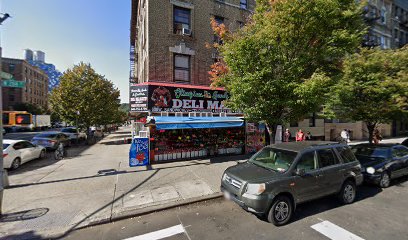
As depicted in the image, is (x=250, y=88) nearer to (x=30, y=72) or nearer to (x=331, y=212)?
(x=331, y=212)

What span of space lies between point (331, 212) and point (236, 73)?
552 cm

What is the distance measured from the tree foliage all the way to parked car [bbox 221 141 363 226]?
16.9 metres

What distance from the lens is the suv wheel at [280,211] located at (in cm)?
454

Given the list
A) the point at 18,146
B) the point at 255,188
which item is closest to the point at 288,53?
the point at 255,188

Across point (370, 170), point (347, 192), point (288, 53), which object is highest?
point (288, 53)

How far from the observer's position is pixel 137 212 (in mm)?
5219

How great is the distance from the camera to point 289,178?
4.74m

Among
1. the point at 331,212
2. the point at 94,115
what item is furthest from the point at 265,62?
the point at 94,115

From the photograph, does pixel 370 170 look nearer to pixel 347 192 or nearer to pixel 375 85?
pixel 347 192

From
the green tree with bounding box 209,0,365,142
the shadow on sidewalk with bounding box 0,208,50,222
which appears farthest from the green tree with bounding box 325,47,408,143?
the shadow on sidewalk with bounding box 0,208,50,222

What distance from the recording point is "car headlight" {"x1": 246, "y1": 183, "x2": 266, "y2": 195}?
14.5 feet

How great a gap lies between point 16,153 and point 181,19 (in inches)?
472

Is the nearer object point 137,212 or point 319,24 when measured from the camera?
point 137,212

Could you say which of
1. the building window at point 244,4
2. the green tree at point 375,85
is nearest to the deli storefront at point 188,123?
the green tree at point 375,85
